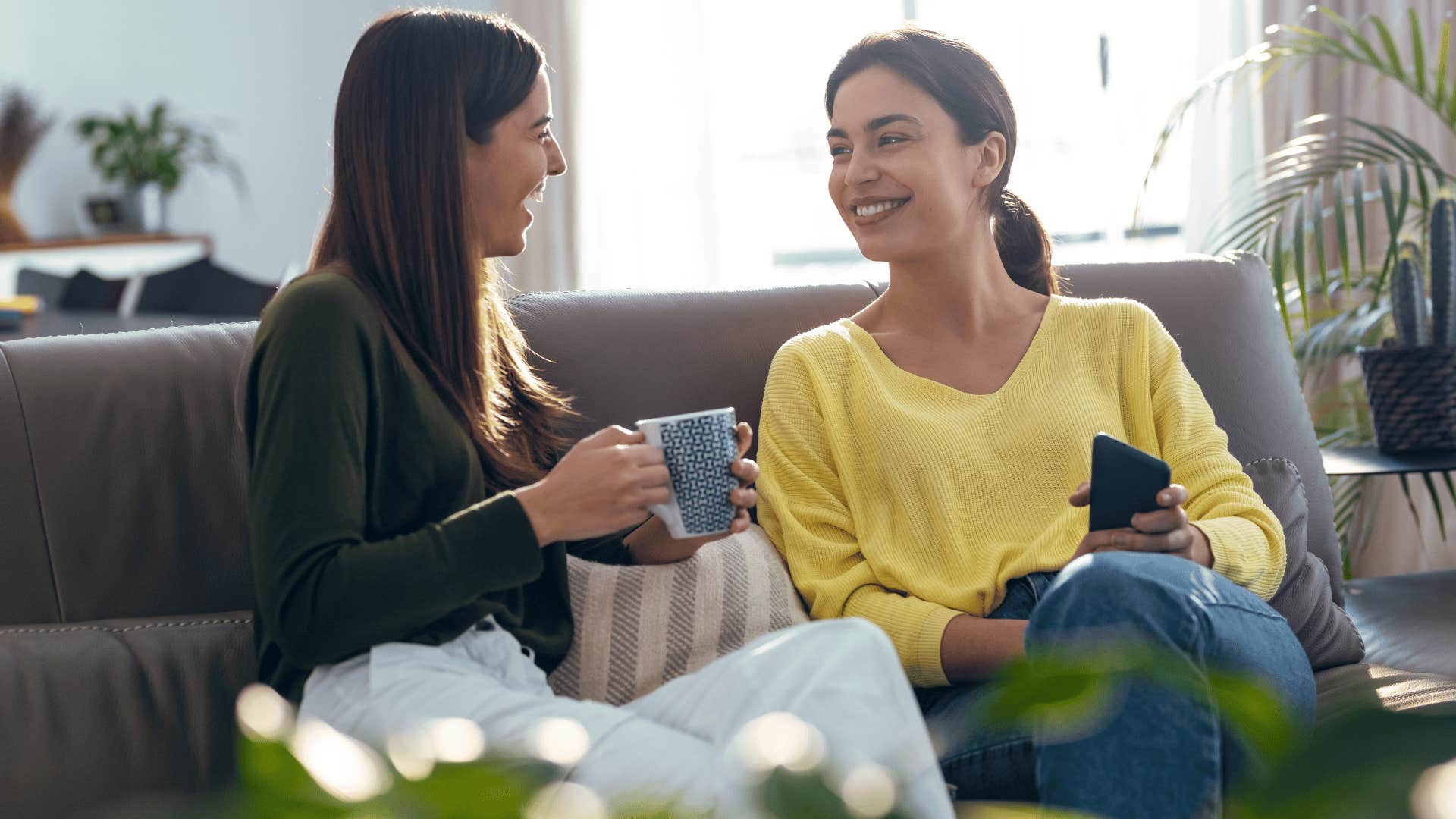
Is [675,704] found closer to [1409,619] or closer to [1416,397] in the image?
[1409,619]

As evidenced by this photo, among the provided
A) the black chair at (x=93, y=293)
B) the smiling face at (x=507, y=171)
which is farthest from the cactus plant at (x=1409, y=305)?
the black chair at (x=93, y=293)

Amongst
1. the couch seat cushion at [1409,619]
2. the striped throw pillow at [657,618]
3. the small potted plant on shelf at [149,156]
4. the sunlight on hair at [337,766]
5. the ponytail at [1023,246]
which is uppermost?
the small potted plant on shelf at [149,156]

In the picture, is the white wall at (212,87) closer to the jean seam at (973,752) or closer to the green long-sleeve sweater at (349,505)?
the green long-sleeve sweater at (349,505)

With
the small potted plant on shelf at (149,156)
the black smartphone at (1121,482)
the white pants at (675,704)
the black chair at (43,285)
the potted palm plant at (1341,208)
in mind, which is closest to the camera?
the white pants at (675,704)

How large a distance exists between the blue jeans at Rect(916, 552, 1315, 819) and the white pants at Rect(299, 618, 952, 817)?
Result: 0.25ft

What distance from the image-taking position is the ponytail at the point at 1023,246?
186 centimetres

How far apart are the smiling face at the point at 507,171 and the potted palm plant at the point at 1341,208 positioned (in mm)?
1413

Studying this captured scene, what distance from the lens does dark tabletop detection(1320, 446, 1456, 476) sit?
205 centimetres

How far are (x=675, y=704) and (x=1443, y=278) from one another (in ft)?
5.72

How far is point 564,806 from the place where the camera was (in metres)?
0.26

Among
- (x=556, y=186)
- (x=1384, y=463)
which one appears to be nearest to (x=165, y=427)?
(x=1384, y=463)

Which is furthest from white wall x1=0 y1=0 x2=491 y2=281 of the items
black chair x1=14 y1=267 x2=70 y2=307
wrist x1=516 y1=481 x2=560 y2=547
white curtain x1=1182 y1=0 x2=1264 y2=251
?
wrist x1=516 y1=481 x2=560 y2=547

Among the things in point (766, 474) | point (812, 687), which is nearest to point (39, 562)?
point (766, 474)

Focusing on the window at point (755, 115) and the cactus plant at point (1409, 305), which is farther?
the window at point (755, 115)
